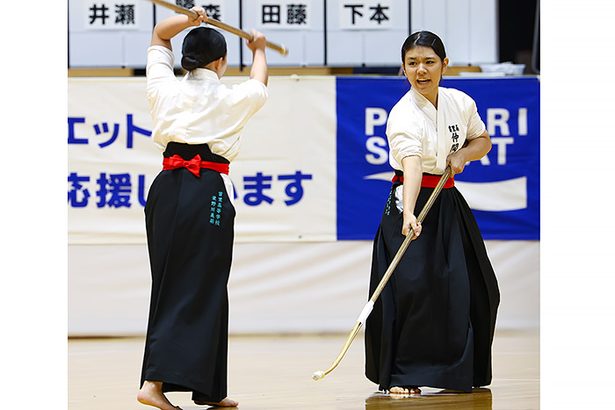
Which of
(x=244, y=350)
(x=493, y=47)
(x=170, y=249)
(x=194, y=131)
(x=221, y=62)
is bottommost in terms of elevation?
(x=244, y=350)

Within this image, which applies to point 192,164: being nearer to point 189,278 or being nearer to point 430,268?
point 189,278

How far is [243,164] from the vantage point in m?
5.15

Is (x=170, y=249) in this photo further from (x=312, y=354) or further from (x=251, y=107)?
(x=312, y=354)

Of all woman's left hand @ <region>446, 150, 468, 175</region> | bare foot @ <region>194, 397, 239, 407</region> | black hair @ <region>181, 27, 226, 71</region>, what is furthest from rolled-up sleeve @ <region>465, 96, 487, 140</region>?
bare foot @ <region>194, 397, 239, 407</region>

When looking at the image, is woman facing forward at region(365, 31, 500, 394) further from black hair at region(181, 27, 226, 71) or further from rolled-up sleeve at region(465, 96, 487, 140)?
black hair at region(181, 27, 226, 71)

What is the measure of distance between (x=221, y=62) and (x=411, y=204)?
757mm

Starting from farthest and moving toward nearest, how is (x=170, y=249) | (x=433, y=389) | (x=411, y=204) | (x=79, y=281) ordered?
(x=79, y=281) → (x=433, y=389) → (x=411, y=204) → (x=170, y=249)

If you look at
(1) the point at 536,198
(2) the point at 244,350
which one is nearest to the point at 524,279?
(1) the point at 536,198

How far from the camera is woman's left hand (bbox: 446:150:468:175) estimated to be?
11.3ft

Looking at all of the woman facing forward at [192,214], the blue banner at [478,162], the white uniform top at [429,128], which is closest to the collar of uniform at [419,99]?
the white uniform top at [429,128]

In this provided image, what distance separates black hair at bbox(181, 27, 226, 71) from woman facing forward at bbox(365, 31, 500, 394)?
682 millimetres

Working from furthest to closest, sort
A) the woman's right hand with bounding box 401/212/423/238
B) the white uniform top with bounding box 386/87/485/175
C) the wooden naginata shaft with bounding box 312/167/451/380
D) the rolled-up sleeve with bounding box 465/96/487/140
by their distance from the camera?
the rolled-up sleeve with bounding box 465/96/487/140 → the white uniform top with bounding box 386/87/485/175 → the woman's right hand with bounding box 401/212/423/238 → the wooden naginata shaft with bounding box 312/167/451/380

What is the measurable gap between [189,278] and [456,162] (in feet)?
3.34

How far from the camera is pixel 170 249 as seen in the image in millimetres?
3002
